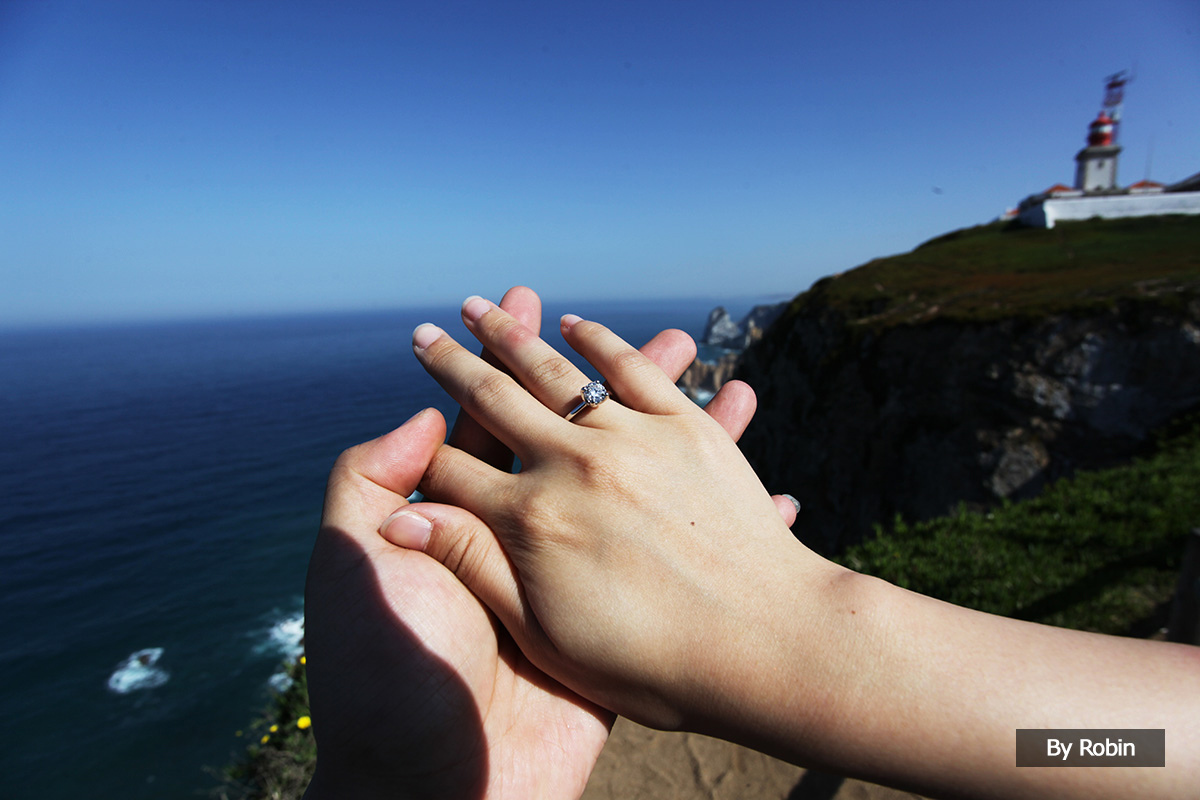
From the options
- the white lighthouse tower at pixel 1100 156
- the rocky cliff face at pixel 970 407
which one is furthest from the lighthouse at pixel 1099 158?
the rocky cliff face at pixel 970 407

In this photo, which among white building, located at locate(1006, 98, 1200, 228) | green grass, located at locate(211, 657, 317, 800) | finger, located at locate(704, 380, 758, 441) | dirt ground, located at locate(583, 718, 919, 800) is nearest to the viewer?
finger, located at locate(704, 380, 758, 441)

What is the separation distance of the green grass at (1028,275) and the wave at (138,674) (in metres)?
31.1

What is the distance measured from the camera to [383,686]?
1.65 meters

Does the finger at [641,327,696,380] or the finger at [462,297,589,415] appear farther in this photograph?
the finger at [641,327,696,380]

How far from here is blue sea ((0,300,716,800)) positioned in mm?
16844

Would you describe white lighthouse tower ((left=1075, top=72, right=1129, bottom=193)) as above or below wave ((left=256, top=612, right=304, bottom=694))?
above

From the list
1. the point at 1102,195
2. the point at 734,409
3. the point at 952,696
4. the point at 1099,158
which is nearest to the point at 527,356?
the point at 734,409

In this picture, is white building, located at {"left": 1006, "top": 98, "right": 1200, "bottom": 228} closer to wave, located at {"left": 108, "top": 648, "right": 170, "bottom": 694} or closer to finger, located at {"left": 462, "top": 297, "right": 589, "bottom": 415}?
finger, located at {"left": 462, "top": 297, "right": 589, "bottom": 415}

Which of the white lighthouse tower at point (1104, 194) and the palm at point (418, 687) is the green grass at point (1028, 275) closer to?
the white lighthouse tower at point (1104, 194)

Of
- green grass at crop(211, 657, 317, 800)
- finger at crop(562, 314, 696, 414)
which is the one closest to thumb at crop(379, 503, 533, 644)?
finger at crop(562, 314, 696, 414)

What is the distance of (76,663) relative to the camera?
21219mm

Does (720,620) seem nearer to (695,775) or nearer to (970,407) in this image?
(695,775)

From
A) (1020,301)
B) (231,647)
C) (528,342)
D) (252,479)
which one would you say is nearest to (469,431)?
(528,342)

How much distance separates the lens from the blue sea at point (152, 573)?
663 inches
